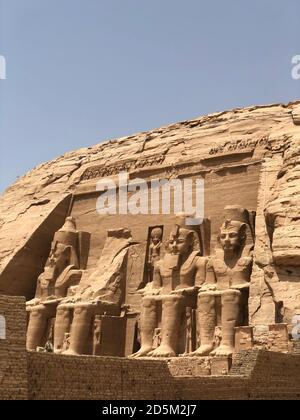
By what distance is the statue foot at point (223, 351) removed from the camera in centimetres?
1664

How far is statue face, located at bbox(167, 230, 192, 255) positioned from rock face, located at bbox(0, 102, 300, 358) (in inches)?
12.8

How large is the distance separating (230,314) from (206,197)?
12.5 ft

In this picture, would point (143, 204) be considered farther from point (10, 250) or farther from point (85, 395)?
point (85, 395)

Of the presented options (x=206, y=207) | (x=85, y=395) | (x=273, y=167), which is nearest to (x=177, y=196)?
(x=206, y=207)

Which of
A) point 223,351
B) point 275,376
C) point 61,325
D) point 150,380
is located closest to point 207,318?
point 223,351

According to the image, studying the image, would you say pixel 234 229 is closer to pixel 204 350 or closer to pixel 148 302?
pixel 148 302

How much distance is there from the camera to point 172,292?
743 inches

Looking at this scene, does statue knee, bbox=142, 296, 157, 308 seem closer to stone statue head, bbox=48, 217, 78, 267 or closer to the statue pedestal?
the statue pedestal

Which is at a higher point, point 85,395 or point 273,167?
point 273,167
